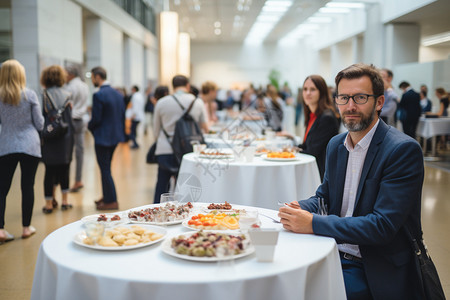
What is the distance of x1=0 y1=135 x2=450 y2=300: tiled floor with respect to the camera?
132 inches

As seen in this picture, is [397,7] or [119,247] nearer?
[119,247]

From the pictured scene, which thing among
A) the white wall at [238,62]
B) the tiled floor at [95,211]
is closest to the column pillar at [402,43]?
the tiled floor at [95,211]

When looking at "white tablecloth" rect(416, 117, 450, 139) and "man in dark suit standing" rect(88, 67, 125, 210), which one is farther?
"white tablecloth" rect(416, 117, 450, 139)

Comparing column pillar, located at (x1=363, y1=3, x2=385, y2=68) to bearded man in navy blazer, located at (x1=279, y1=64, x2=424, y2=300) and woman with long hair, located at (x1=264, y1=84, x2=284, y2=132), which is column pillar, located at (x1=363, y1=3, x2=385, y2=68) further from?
bearded man in navy blazer, located at (x1=279, y1=64, x2=424, y2=300)

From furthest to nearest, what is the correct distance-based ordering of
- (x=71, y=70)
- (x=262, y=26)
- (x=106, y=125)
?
(x=262, y=26) < (x=71, y=70) < (x=106, y=125)

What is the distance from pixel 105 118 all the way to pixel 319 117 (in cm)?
254

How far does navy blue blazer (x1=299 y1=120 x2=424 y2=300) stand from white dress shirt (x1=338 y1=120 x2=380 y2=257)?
0.06 metres

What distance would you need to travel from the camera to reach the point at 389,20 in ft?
41.1

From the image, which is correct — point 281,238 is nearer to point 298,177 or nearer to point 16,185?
point 298,177

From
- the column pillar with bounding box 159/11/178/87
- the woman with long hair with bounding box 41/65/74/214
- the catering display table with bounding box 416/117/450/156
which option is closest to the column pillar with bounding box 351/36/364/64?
the catering display table with bounding box 416/117/450/156

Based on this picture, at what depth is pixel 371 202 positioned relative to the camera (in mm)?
1858

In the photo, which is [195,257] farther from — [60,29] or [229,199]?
[60,29]

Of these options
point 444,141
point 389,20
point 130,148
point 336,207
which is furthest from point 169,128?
point 389,20

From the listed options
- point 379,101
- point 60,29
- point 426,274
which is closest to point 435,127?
point 379,101
